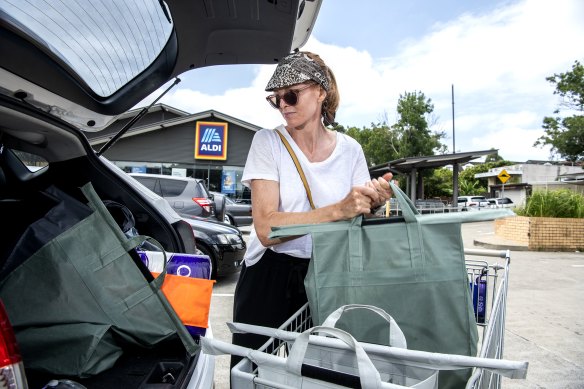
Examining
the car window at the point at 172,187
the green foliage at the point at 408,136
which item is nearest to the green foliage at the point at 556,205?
the car window at the point at 172,187

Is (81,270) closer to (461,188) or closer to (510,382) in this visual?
(510,382)

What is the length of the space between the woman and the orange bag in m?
0.14

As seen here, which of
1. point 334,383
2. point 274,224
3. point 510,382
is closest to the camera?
point 334,383

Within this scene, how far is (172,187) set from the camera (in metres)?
8.16

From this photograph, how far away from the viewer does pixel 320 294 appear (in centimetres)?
116

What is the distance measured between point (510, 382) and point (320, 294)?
2.86m

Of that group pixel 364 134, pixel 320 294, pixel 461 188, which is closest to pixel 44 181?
pixel 320 294

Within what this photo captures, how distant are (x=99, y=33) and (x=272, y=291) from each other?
5.10 feet

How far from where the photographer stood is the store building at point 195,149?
20.9 m

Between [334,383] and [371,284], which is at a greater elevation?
[371,284]

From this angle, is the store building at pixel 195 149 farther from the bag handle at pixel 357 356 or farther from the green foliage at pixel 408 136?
the bag handle at pixel 357 356

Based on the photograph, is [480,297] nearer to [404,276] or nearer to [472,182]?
[404,276]

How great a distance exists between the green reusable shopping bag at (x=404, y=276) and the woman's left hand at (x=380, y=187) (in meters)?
0.13

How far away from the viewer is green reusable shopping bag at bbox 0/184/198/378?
55.2 inches
